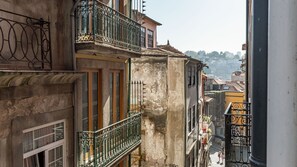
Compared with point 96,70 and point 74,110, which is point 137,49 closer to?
point 96,70

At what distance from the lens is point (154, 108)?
17.0m

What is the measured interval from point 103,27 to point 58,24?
1554 millimetres

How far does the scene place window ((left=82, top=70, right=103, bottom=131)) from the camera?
8602 millimetres

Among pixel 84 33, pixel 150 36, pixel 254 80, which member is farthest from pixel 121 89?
pixel 150 36

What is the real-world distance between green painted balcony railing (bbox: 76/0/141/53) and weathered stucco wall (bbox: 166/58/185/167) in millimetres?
6461

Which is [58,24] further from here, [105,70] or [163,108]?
[163,108]

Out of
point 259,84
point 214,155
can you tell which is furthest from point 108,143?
point 214,155

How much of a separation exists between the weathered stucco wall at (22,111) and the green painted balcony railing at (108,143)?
2.29 ft

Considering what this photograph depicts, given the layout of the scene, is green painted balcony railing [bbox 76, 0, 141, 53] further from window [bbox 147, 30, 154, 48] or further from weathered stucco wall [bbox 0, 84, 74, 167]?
window [bbox 147, 30, 154, 48]

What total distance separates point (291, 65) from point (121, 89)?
998 centimetres

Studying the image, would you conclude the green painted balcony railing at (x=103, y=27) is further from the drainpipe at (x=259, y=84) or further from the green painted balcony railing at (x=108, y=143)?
the drainpipe at (x=259, y=84)

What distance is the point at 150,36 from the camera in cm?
2838

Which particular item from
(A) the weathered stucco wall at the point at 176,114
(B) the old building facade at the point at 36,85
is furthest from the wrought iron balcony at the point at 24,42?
(A) the weathered stucco wall at the point at 176,114

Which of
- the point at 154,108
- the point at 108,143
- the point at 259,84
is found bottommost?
the point at 108,143
